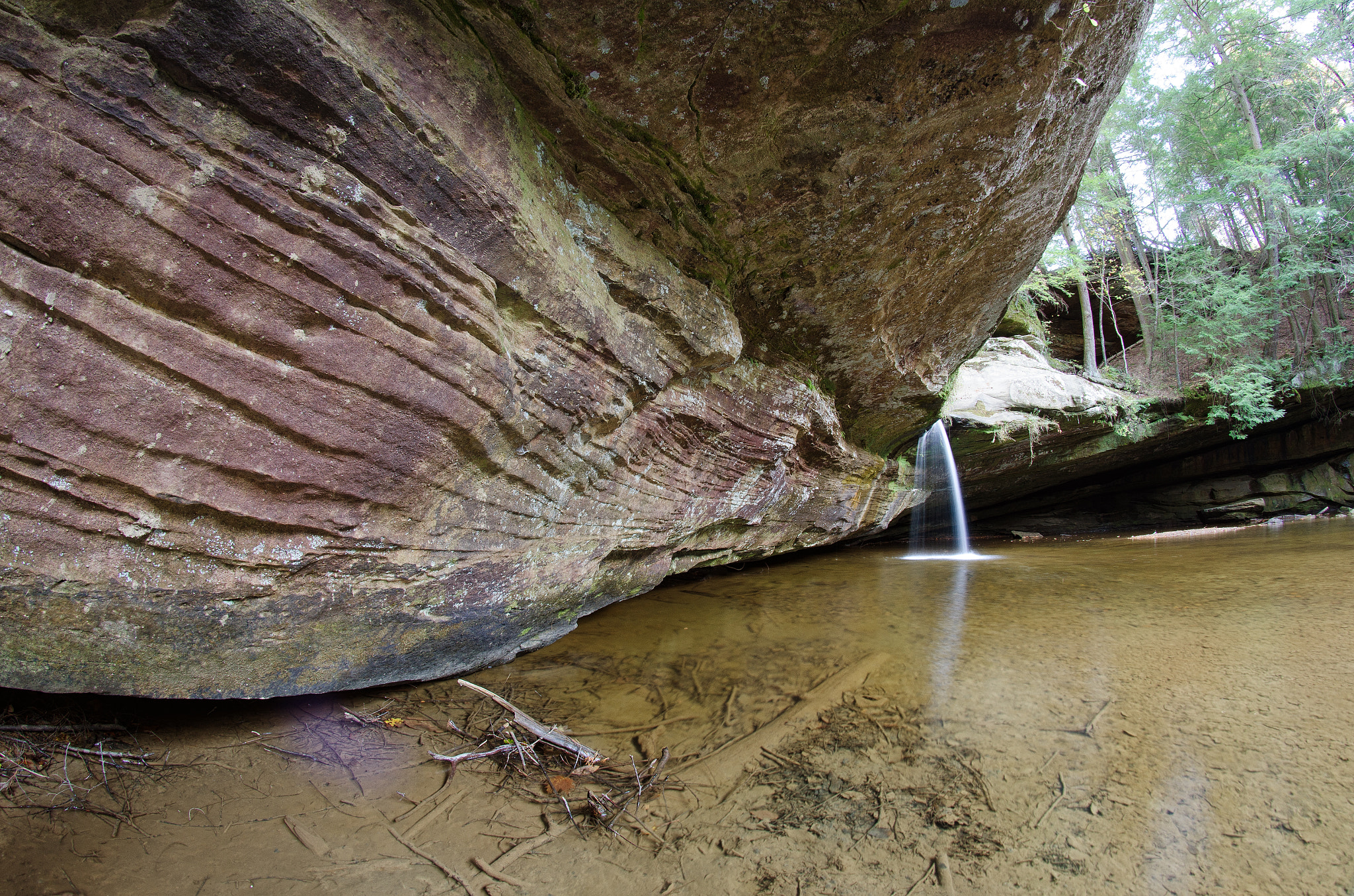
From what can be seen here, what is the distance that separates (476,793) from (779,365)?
4861 mm

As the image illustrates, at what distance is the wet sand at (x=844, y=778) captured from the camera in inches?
92.6

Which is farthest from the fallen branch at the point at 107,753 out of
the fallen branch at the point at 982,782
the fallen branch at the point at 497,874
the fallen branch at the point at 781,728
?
the fallen branch at the point at 982,782

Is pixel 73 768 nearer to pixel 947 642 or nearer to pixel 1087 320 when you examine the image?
pixel 947 642

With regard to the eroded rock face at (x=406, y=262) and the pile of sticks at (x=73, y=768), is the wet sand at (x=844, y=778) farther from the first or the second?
the eroded rock face at (x=406, y=262)

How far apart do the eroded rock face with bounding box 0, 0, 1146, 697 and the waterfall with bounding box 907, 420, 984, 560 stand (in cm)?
643

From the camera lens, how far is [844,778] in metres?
3.13

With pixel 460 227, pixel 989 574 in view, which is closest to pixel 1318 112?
pixel 989 574

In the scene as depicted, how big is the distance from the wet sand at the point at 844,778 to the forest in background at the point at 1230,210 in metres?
12.0

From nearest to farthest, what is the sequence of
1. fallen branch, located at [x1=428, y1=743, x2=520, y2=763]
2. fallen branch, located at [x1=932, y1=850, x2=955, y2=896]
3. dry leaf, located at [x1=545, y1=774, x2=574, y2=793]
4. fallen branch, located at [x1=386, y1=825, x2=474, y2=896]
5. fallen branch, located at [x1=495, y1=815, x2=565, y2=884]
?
fallen branch, located at [x1=932, y1=850, x2=955, y2=896] → fallen branch, located at [x1=386, y1=825, x2=474, y2=896] → fallen branch, located at [x1=495, y1=815, x2=565, y2=884] → dry leaf, located at [x1=545, y1=774, x2=574, y2=793] → fallen branch, located at [x1=428, y1=743, x2=520, y2=763]

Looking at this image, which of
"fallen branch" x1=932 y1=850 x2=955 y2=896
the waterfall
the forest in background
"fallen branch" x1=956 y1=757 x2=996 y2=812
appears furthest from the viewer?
the forest in background

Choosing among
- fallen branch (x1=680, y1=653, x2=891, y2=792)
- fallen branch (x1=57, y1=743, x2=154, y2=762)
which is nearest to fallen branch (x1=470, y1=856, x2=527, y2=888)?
fallen branch (x1=680, y1=653, x2=891, y2=792)

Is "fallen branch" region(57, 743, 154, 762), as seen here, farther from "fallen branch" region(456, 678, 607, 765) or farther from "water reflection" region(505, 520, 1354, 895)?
A: "water reflection" region(505, 520, 1354, 895)

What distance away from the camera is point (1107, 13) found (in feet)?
12.4

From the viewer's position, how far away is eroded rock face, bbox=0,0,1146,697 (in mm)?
2439
